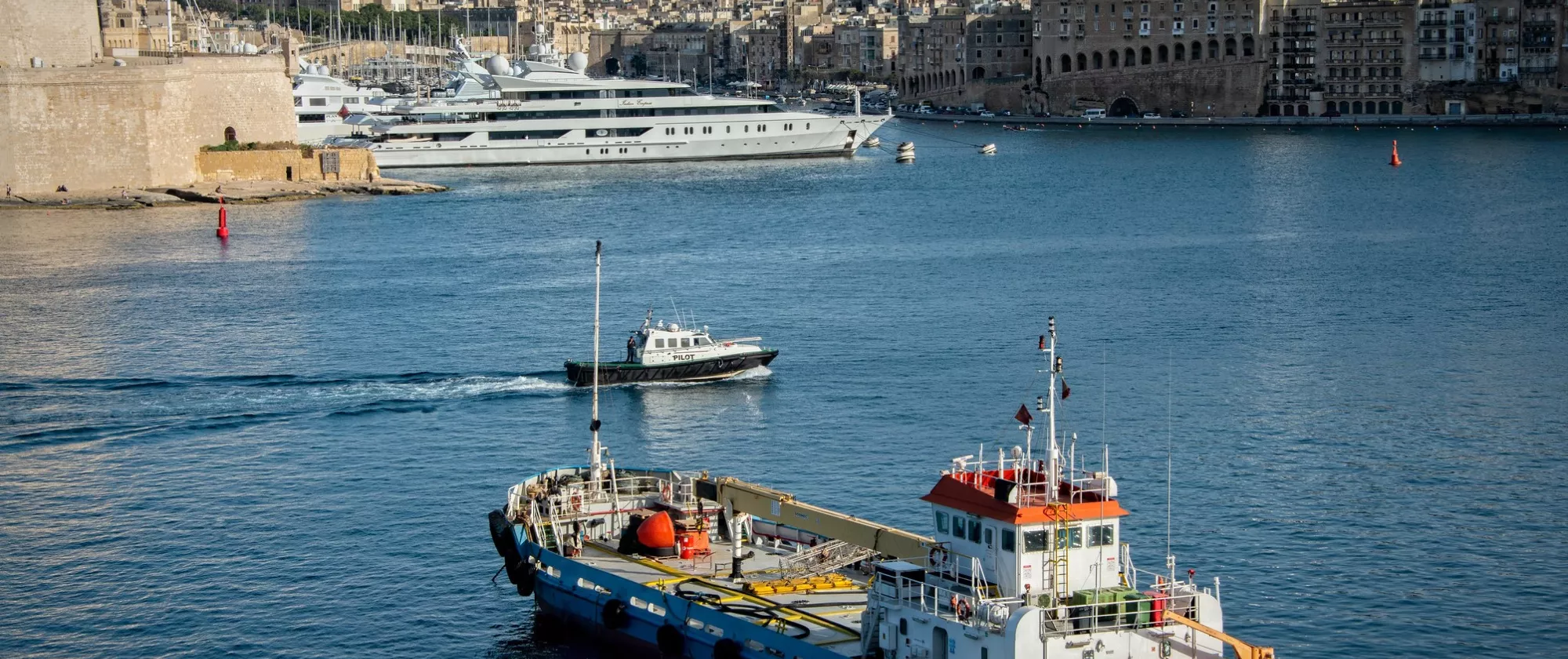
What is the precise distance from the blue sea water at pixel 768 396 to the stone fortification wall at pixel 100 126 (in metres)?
3.55

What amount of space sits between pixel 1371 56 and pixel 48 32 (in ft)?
231

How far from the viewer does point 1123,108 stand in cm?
12481

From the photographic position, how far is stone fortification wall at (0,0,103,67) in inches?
2901

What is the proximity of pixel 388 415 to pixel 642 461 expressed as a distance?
237 inches

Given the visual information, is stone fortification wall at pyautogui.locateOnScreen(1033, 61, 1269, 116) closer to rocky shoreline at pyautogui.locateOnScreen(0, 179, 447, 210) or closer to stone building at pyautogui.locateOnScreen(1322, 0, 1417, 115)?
stone building at pyautogui.locateOnScreen(1322, 0, 1417, 115)

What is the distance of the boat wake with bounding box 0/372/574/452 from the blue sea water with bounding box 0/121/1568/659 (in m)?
0.11

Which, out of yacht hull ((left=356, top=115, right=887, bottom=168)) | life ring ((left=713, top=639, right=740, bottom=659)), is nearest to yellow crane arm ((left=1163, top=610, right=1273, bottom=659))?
life ring ((left=713, top=639, right=740, bottom=659))

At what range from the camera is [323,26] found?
165 metres

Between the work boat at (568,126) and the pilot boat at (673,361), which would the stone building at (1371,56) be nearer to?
the work boat at (568,126)

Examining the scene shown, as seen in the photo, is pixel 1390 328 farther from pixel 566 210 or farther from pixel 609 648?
pixel 566 210

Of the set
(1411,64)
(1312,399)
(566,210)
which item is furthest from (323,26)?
(1312,399)

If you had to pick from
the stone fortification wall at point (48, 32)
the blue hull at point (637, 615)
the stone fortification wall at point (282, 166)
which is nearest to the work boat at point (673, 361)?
the blue hull at point (637, 615)

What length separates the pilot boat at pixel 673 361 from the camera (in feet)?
124

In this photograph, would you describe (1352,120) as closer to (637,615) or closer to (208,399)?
(208,399)
